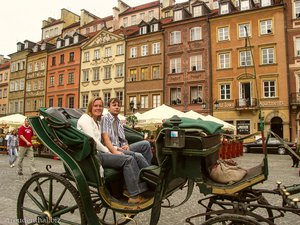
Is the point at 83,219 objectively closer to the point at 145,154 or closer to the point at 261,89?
the point at 145,154

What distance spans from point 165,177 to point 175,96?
2988 cm

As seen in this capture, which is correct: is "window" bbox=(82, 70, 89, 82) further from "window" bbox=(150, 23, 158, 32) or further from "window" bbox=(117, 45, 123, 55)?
"window" bbox=(150, 23, 158, 32)

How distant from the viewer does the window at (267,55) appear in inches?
1121

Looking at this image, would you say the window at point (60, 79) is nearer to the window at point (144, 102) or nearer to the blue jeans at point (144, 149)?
the window at point (144, 102)

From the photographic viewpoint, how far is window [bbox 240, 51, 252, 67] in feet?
95.9

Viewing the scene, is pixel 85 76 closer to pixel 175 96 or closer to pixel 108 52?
pixel 108 52

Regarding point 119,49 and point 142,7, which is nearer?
point 119,49

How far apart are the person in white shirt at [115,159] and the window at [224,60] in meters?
27.8

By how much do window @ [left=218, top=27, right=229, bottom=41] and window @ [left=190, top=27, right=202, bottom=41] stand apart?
6.81 feet

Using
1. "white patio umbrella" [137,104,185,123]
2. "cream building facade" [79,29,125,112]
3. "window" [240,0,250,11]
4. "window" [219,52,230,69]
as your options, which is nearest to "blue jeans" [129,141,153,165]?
"white patio umbrella" [137,104,185,123]

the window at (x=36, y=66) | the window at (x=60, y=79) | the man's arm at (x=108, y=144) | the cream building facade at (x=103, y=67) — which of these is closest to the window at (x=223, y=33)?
the cream building facade at (x=103, y=67)

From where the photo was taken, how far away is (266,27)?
29.0 meters

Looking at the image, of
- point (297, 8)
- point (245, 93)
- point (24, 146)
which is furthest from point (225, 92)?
point (24, 146)

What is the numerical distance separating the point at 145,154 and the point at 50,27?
55028 mm
